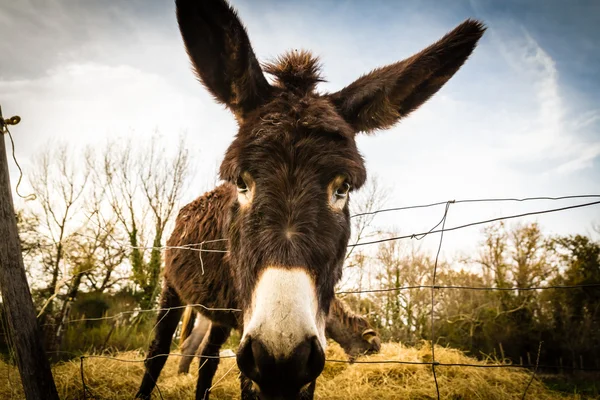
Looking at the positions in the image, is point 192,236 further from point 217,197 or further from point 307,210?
point 307,210

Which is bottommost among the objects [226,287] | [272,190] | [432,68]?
[226,287]

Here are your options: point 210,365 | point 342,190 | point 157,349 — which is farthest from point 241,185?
point 157,349

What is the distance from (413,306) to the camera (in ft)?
46.2

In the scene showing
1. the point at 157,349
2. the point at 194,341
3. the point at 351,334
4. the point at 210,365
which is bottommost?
the point at 194,341

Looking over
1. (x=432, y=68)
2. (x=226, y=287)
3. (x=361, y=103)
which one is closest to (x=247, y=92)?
(x=361, y=103)

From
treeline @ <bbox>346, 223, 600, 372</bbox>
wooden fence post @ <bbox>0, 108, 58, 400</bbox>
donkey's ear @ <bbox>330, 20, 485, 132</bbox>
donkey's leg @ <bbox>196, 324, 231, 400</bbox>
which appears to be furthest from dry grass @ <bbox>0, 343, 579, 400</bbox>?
treeline @ <bbox>346, 223, 600, 372</bbox>

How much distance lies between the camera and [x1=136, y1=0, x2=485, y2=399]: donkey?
4.44 feet

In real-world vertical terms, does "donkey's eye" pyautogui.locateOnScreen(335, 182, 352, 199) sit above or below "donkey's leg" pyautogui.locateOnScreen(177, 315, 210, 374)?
above

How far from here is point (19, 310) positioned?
7.37 feet

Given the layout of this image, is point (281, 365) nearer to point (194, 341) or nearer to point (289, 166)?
point (289, 166)

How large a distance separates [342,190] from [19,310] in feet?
7.89

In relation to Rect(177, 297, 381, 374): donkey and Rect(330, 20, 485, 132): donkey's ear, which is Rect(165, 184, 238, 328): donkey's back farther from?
Rect(177, 297, 381, 374): donkey

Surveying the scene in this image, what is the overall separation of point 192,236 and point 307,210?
2.51 m

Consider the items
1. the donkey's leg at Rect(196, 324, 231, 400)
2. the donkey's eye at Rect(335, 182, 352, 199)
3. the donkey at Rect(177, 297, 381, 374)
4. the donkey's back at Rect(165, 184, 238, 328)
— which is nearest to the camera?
the donkey's eye at Rect(335, 182, 352, 199)
